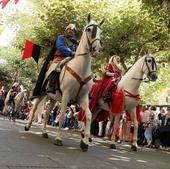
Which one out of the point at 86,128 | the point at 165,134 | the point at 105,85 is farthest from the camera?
the point at 165,134

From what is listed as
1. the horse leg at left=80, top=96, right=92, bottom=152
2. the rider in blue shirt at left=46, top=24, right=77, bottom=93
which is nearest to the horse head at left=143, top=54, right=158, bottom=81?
the rider in blue shirt at left=46, top=24, right=77, bottom=93

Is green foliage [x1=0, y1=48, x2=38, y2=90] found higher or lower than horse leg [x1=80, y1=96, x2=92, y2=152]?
higher

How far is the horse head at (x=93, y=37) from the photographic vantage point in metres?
10.1

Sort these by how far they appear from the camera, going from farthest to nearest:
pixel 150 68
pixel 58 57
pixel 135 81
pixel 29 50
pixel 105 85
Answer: pixel 29 50 → pixel 105 85 → pixel 135 81 → pixel 150 68 → pixel 58 57

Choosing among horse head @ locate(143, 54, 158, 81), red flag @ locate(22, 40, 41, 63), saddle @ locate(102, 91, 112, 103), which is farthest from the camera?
red flag @ locate(22, 40, 41, 63)

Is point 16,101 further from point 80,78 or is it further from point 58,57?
point 80,78

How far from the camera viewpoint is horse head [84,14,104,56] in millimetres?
10148

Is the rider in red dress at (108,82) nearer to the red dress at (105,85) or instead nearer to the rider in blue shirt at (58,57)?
the red dress at (105,85)

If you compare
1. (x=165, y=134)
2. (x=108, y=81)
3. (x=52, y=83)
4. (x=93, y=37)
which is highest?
(x=93, y=37)

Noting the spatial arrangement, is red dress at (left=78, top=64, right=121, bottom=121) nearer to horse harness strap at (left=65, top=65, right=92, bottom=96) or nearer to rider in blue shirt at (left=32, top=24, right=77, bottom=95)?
rider in blue shirt at (left=32, top=24, right=77, bottom=95)

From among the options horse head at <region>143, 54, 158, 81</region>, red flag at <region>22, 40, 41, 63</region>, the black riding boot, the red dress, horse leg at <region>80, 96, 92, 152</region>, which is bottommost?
horse leg at <region>80, 96, 92, 152</region>

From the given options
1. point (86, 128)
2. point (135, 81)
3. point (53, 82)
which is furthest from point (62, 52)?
point (135, 81)

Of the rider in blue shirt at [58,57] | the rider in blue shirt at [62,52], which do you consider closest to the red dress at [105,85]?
the rider in blue shirt at [58,57]

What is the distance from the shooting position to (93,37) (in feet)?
33.8
